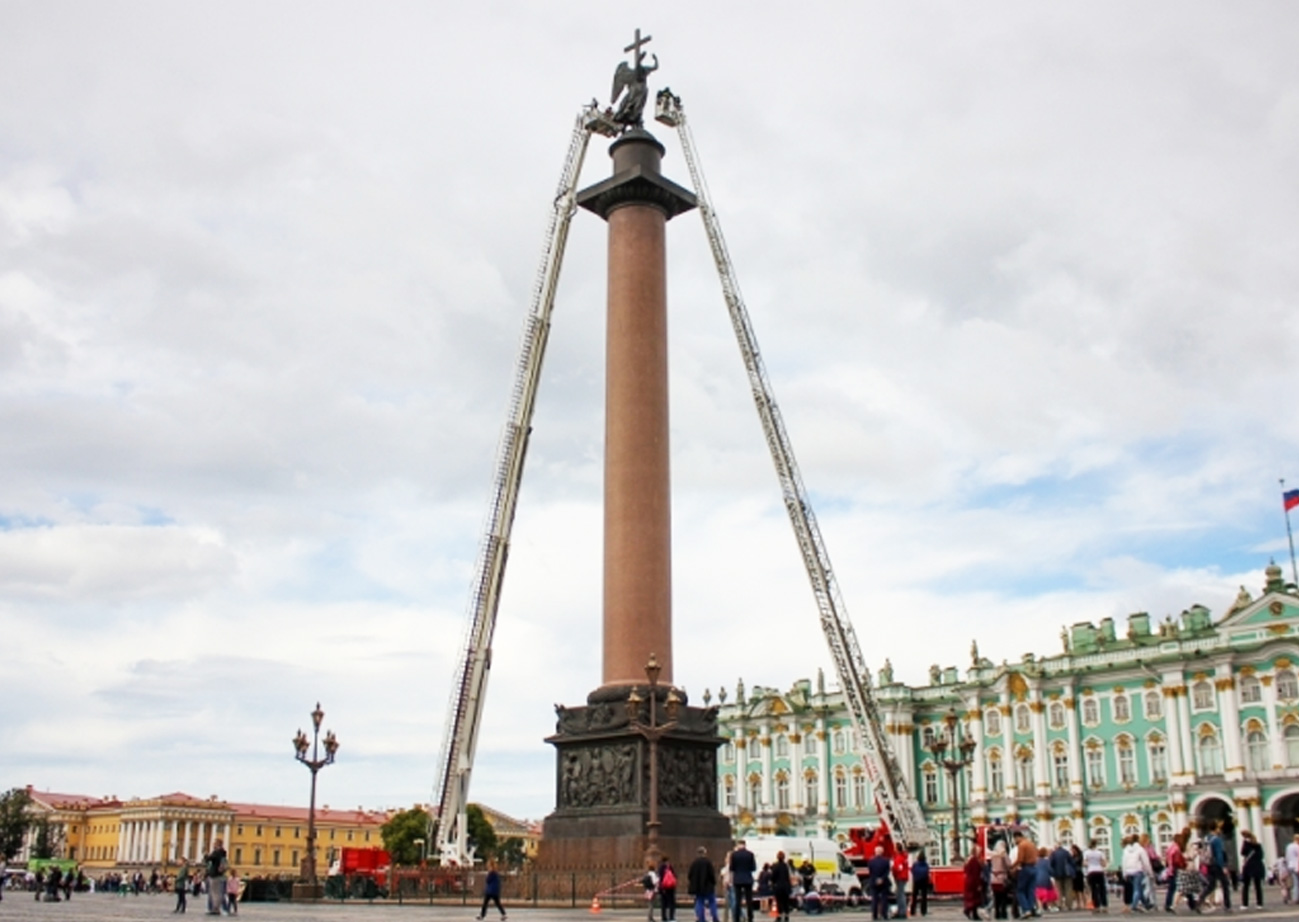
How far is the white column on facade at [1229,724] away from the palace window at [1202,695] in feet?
3.12

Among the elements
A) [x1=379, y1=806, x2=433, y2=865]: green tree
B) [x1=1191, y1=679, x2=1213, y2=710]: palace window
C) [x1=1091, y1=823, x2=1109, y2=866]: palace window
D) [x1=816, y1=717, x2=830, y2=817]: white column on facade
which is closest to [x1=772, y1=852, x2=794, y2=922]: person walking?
[x1=1191, y1=679, x2=1213, y2=710]: palace window

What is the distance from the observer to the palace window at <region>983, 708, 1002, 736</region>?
79375mm

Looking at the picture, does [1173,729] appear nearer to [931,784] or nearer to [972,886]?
[931,784]

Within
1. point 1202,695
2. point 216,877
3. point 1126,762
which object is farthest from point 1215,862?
point 1126,762

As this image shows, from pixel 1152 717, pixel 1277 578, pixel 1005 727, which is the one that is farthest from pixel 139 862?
pixel 1277 578

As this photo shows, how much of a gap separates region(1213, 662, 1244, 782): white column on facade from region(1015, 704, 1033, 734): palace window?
1201 cm

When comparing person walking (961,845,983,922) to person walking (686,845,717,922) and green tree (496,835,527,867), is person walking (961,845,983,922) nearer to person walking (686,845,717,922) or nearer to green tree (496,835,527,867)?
person walking (686,845,717,922)

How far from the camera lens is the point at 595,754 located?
30469 millimetres

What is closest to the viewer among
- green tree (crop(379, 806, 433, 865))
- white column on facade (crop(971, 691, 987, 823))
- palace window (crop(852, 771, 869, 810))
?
white column on facade (crop(971, 691, 987, 823))

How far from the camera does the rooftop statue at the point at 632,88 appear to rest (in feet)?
123

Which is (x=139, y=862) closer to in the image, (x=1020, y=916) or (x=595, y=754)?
(x=595, y=754)

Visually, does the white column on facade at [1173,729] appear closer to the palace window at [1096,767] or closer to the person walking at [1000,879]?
the palace window at [1096,767]

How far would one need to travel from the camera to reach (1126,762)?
72.4 metres

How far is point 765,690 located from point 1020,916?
71792mm
